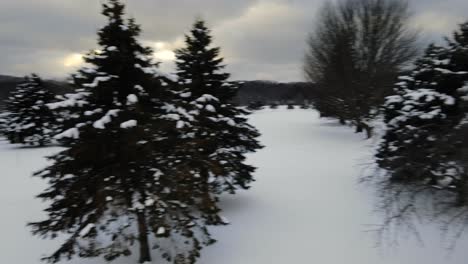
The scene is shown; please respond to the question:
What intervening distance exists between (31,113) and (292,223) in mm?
27148

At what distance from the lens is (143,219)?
26.9 ft

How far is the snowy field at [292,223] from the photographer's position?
8656 mm

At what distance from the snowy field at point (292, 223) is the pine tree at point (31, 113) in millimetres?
12730

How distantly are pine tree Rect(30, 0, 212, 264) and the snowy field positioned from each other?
1464 millimetres

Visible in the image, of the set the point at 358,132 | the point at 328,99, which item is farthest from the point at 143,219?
the point at 328,99

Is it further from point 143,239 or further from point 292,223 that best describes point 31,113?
point 292,223

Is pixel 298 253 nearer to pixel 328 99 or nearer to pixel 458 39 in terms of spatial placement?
pixel 458 39

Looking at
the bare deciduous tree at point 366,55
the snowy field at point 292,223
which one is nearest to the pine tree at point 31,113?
the snowy field at point 292,223

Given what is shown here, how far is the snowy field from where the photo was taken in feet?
28.4

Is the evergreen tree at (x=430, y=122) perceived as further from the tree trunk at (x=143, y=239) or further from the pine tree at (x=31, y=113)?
the pine tree at (x=31, y=113)

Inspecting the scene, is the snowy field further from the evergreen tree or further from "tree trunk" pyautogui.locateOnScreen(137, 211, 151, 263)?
the evergreen tree

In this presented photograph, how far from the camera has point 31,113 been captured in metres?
31.2

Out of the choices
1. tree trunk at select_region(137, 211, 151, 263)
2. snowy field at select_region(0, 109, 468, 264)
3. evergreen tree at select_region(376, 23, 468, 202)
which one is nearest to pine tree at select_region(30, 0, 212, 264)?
tree trunk at select_region(137, 211, 151, 263)

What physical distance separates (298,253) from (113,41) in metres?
5.99
